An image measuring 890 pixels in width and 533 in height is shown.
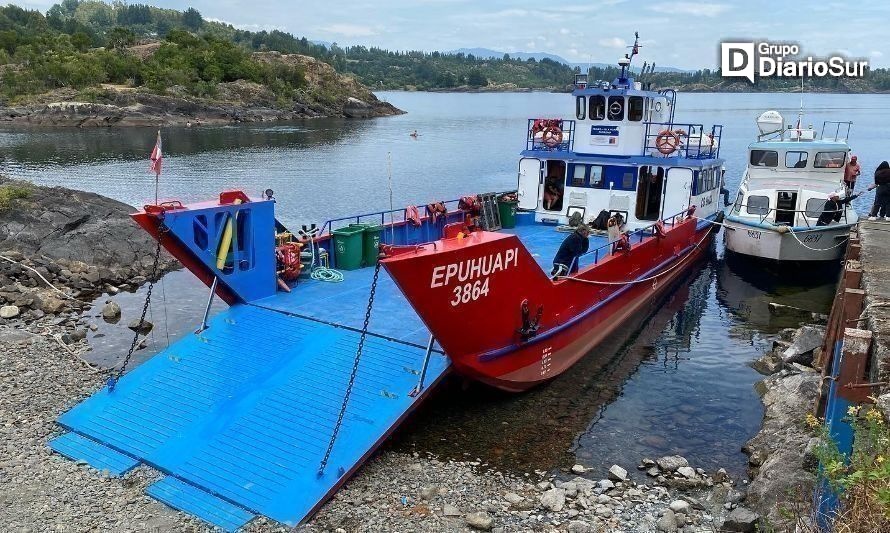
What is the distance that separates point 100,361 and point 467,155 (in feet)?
148

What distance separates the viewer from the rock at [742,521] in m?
6.64

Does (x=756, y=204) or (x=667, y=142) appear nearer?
(x=667, y=142)

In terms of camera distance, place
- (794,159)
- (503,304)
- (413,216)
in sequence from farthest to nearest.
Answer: (794,159)
(413,216)
(503,304)

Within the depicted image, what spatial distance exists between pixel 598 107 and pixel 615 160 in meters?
1.51

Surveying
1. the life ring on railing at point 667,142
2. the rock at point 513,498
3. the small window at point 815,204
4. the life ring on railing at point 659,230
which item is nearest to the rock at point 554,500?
the rock at point 513,498

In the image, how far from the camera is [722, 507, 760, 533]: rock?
6637 mm

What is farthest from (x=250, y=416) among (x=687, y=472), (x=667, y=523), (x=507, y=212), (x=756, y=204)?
(x=756, y=204)

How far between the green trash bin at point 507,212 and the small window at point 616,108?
3.34 meters

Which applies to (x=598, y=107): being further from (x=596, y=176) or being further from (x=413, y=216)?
(x=413, y=216)

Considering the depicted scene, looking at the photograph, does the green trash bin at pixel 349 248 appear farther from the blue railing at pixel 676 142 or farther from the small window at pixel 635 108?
the blue railing at pixel 676 142

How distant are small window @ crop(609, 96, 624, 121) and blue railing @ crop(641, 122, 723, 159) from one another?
2.38 ft

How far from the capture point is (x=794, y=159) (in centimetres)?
1980

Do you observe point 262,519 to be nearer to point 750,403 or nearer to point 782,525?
point 782,525

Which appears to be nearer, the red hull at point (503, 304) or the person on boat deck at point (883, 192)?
the red hull at point (503, 304)
